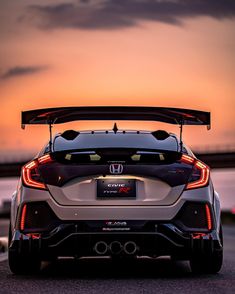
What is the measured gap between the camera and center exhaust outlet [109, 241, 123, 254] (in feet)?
28.0

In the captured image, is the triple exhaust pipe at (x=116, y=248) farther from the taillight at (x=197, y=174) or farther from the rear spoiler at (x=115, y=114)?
the rear spoiler at (x=115, y=114)

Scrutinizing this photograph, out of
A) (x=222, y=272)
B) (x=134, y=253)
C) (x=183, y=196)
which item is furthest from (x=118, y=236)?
(x=222, y=272)

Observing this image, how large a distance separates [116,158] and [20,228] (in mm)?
1218

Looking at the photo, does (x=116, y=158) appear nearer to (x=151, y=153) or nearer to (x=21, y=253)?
(x=151, y=153)

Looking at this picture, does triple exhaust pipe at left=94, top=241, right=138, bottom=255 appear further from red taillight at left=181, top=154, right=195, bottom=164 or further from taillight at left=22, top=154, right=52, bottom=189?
red taillight at left=181, top=154, right=195, bottom=164

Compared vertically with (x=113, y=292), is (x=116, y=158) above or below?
above

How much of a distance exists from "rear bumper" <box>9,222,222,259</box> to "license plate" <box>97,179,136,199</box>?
1.22 ft

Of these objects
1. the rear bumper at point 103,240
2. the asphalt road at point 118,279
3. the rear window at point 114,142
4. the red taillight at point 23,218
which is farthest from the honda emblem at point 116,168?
the asphalt road at point 118,279

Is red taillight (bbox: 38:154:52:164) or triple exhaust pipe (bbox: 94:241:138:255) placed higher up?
red taillight (bbox: 38:154:52:164)

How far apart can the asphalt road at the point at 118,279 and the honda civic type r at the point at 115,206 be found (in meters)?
0.28

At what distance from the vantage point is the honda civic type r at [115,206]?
8555mm

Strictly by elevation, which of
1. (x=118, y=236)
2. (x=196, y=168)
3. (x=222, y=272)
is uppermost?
(x=196, y=168)

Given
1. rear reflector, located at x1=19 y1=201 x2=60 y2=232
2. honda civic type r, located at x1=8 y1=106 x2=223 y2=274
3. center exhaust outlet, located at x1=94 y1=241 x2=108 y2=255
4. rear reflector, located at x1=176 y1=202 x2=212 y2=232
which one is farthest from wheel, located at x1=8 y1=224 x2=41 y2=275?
rear reflector, located at x1=176 y1=202 x2=212 y2=232

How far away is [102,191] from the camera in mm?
8609
